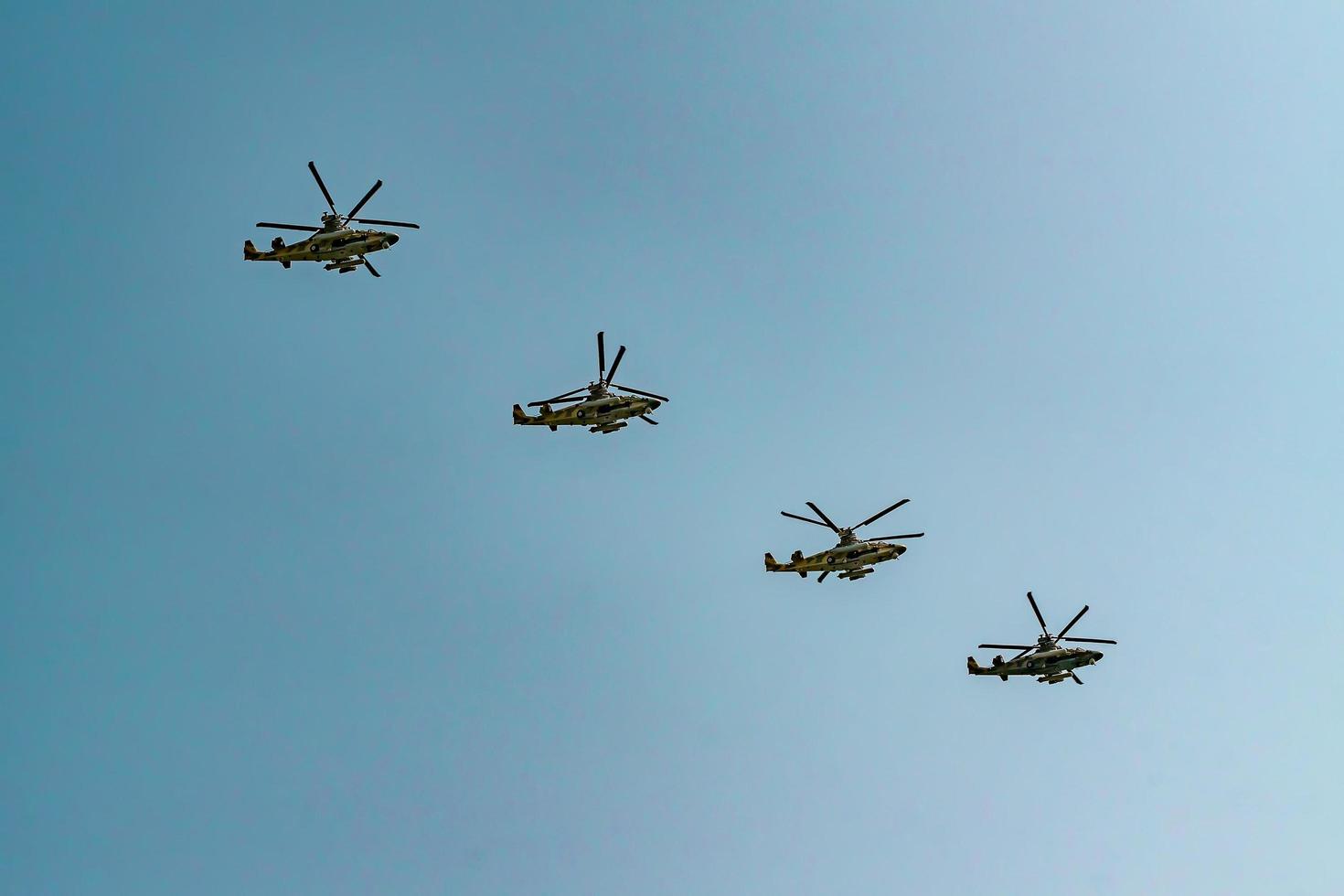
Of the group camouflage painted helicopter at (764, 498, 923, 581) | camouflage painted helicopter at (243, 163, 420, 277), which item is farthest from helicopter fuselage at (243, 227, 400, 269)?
camouflage painted helicopter at (764, 498, 923, 581)

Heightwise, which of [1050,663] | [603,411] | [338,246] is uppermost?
[338,246]

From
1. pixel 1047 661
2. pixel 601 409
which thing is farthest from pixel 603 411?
pixel 1047 661

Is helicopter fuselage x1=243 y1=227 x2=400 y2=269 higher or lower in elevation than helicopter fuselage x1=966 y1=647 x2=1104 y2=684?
higher

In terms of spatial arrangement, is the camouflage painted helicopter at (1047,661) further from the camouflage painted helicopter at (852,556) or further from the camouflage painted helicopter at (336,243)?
the camouflage painted helicopter at (336,243)

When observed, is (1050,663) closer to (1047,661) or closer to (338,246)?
(1047,661)

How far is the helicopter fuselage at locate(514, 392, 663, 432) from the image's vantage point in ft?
417

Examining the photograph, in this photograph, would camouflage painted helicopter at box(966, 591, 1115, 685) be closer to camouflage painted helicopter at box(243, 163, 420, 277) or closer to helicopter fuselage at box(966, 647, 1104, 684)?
helicopter fuselage at box(966, 647, 1104, 684)

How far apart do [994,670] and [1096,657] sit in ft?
36.4

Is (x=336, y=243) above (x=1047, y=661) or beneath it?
above

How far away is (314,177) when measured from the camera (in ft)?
434

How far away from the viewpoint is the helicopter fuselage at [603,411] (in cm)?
12712

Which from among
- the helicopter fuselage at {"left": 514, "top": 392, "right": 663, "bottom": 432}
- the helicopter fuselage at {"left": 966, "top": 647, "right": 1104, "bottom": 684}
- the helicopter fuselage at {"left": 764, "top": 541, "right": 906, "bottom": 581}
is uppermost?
the helicopter fuselage at {"left": 514, "top": 392, "right": 663, "bottom": 432}

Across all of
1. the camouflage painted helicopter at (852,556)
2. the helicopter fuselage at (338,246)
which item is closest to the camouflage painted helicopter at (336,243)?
the helicopter fuselage at (338,246)

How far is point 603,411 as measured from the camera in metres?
127
